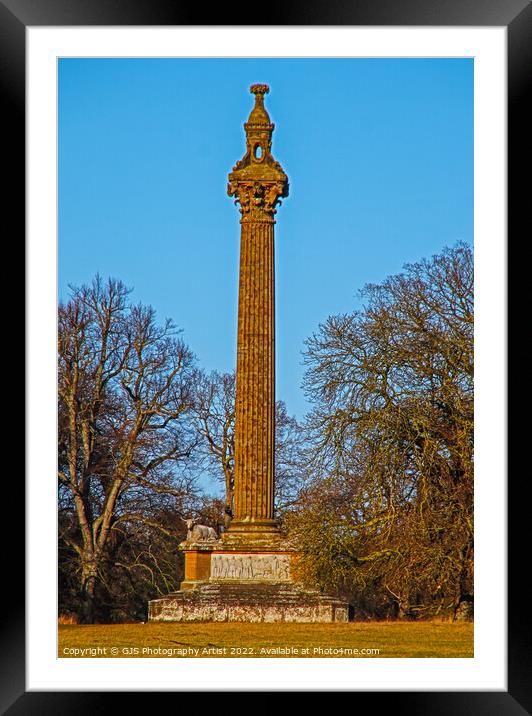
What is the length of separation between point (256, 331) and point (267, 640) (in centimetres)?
802

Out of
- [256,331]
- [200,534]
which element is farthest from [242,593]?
[256,331]

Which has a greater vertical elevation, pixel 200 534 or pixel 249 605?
pixel 200 534

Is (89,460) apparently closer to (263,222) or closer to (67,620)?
(67,620)

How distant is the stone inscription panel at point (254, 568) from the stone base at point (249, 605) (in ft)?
0.85

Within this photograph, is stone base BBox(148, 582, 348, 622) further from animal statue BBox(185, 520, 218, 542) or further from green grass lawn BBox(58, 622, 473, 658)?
animal statue BBox(185, 520, 218, 542)

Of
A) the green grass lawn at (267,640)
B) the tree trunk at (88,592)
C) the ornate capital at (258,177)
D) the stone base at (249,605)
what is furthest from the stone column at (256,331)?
the tree trunk at (88,592)

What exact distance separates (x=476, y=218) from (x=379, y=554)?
13.0m

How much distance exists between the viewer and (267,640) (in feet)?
68.9

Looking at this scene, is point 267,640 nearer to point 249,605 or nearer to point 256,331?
point 249,605

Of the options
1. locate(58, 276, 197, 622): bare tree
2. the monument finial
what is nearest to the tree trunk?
locate(58, 276, 197, 622): bare tree

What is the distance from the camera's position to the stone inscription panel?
1003 inches

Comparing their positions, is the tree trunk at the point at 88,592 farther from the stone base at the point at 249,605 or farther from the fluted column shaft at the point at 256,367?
the fluted column shaft at the point at 256,367
